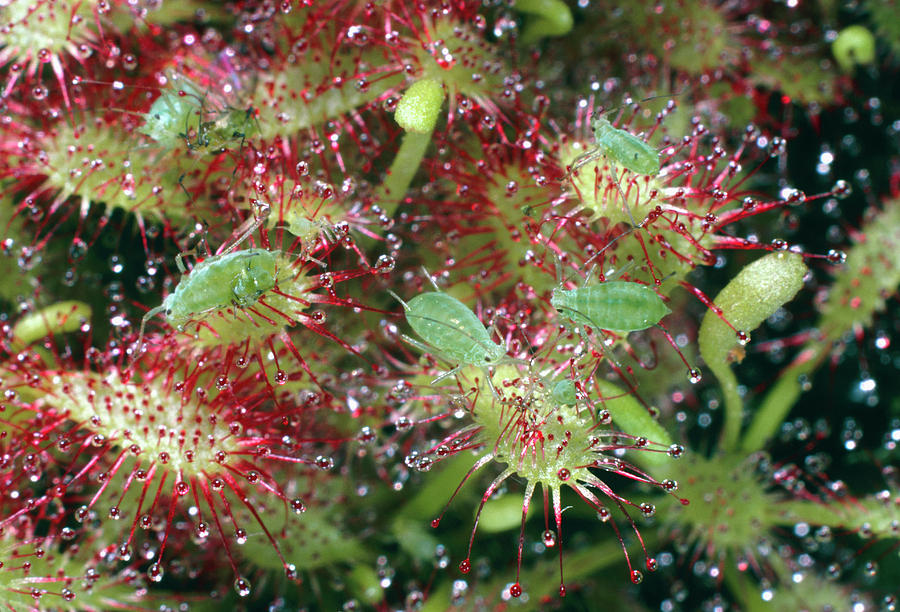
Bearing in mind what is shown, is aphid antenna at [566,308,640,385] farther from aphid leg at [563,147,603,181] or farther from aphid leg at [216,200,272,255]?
aphid leg at [216,200,272,255]

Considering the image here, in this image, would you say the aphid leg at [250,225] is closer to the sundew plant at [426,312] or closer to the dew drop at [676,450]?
the sundew plant at [426,312]

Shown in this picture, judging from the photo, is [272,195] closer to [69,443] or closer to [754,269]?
[69,443]

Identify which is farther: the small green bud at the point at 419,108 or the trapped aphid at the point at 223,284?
the small green bud at the point at 419,108

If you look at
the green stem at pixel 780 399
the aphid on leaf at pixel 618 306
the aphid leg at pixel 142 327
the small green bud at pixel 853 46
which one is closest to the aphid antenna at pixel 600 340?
the aphid on leaf at pixel 618 306

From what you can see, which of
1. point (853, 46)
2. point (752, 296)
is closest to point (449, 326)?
point (752, 296)

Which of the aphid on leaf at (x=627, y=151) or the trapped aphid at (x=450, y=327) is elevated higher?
the aphid on leaf at (x=627, y=151)

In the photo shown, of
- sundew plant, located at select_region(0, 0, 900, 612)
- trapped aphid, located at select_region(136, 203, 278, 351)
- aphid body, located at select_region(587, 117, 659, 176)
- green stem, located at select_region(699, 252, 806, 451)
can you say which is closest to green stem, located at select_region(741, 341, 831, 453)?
sundew plant, located at select_region(0, 0, 900, 612)

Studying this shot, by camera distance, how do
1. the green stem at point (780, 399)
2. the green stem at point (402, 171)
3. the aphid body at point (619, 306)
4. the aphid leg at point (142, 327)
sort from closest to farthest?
the aphid body at point (619, 306), the aphid leg at point (142, 327), the green stem at point (402, 171), the green stem at point (780, 399)
